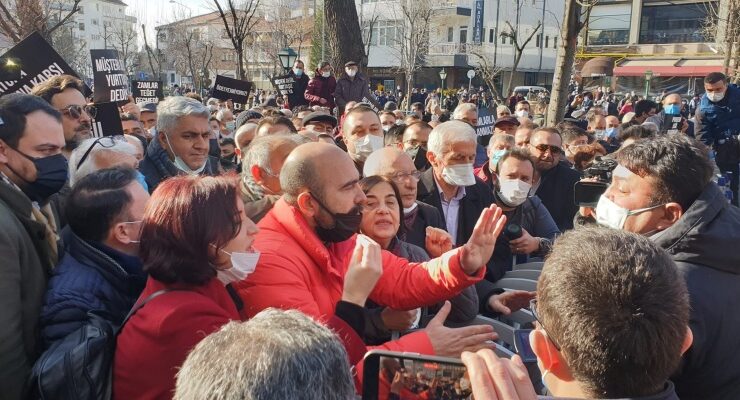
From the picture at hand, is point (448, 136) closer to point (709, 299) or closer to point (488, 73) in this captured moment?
point (709, 299)

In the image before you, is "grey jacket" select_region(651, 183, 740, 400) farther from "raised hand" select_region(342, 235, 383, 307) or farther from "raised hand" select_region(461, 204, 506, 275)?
"raised hand" select_region(342, 235, 383, 307)

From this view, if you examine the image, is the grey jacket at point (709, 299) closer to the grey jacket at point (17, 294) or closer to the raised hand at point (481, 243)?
the raised hand at point (481, 243)

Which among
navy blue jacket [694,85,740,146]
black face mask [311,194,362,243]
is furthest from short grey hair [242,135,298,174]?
navy blue jacket [694,85,740,146]

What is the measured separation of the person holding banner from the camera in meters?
4.27

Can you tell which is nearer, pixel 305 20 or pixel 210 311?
pixel 210 311

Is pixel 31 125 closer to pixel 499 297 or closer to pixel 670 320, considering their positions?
pixel 499 297

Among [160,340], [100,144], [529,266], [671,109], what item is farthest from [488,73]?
[160,340]

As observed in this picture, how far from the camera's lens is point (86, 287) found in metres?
2.10

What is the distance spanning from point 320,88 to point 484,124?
4.69 meters

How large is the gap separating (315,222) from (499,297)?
1.33m

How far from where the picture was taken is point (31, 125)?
113 inches

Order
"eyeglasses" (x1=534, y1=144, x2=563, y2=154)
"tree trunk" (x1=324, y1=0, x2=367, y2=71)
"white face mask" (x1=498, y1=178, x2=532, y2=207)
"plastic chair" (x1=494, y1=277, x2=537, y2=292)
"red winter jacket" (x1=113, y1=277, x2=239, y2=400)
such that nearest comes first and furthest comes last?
"red winter jacket" (x1=113, y1=277, x2=239, y2=400), "plastic chair" (x1=494, y1=277, x2=537, y2=292), "white face mask" (x1=498, y1=178, x2=532, y2=207), "eyeglasses" (x1=534, y1=144, x2=563, y2=154), "tree trunk" (x1=324, y1=0, x2=367, y2=71)

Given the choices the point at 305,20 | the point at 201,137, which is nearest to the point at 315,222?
the point at 201,137

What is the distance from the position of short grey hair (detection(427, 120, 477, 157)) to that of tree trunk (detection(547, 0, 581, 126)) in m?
4.83
